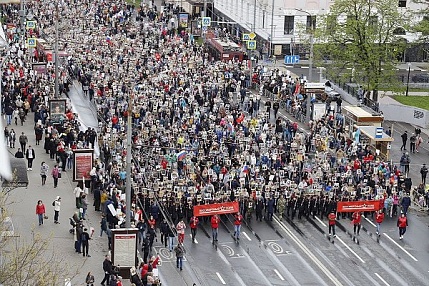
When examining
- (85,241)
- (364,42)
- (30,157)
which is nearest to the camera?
(85,241)

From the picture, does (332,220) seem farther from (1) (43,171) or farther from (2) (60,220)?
(1) (43,171)

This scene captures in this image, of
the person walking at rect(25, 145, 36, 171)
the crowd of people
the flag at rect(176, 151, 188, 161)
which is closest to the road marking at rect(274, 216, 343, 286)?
the crowd of people

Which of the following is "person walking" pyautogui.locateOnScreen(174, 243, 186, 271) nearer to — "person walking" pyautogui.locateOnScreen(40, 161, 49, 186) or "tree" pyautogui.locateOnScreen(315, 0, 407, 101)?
"person walking" pyautogui.locateOnScreen(40, 161, 49, 186)

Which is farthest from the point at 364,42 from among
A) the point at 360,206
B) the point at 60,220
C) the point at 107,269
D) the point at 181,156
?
the point at 107,269

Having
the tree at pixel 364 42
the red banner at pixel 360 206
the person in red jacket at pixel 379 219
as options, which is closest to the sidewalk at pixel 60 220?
the red banner at pixel 360 206

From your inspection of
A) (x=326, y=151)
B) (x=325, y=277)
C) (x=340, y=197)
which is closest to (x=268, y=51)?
(x=326, y=151)

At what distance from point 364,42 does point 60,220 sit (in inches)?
1287

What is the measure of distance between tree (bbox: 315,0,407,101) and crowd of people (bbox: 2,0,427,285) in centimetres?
368

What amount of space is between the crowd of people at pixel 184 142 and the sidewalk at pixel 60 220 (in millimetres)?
530

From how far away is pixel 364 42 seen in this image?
64.1 meters

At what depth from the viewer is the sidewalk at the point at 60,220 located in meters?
32.1

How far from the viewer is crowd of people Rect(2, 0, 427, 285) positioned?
37.4m

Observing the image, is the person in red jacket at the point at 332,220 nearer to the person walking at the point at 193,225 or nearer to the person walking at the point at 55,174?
the person walking at the point at 193,225

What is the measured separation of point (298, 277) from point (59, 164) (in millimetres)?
16040
